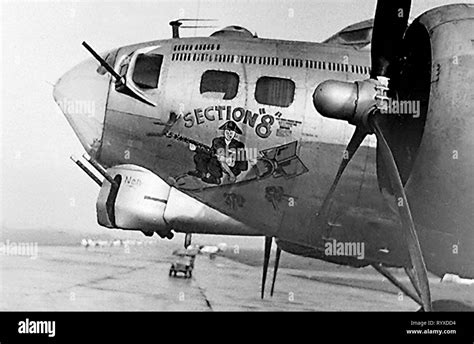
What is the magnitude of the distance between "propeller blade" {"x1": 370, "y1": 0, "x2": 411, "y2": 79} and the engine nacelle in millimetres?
1515

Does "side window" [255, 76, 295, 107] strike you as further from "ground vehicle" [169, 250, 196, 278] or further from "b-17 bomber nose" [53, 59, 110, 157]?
"ground vehicle" [169, 250, 196, 278]

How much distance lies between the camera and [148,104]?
347 cm

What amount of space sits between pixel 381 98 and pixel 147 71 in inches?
58.1

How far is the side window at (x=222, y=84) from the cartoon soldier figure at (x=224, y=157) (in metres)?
0.16

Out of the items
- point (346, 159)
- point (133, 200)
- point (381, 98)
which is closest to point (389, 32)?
point (381, 98)

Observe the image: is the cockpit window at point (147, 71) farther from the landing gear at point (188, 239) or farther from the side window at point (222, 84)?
the landing gear at point (188, 239)

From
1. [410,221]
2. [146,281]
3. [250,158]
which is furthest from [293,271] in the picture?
[410,221]

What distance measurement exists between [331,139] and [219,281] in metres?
1.30

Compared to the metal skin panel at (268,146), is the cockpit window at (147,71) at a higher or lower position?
higher

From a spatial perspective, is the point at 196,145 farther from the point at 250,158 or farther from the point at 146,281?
the point at 146,281

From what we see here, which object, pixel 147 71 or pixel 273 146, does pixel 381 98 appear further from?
pixel 147 71

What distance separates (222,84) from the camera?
3424 millimetres

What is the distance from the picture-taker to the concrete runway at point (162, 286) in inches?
140

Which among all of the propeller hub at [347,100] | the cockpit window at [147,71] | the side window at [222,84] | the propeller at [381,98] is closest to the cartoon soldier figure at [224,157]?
the side window at [222,84]
